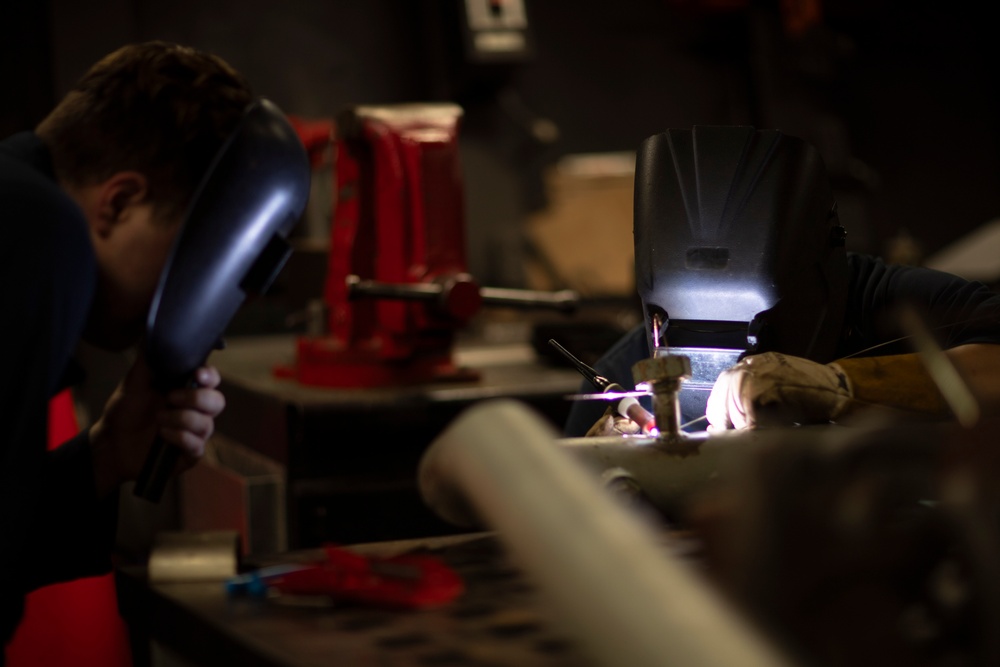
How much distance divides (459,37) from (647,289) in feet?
7.89

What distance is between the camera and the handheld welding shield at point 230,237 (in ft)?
3.14

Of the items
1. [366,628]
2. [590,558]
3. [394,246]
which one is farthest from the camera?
[394,246]

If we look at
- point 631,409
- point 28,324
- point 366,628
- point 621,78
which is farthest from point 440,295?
point 621,78

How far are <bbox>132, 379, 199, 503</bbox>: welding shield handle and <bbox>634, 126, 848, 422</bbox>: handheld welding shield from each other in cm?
53

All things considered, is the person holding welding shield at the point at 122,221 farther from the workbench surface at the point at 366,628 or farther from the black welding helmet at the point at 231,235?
the workbench surface at the point at 366,628

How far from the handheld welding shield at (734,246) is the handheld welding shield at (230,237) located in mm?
359

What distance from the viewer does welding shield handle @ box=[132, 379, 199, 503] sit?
1.05 metres

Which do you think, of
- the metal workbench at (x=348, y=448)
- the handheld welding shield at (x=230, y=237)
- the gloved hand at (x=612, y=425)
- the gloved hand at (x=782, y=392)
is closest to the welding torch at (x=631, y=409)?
the gloved hand at (x=612, y=425)

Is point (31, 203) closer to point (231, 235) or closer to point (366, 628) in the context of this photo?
point (231, 235)

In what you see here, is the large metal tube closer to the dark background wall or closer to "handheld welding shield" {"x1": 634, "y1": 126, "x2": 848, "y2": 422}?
"handheld welding shield" {"x1": 634, "y1": 126, "x2": 848, "y2": 422}

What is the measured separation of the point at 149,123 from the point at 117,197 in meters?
0.09

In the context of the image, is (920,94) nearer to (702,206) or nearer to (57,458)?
(702,206)

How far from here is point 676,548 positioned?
66 centimetres

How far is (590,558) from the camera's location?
18.7 inches
